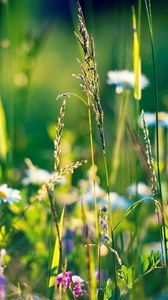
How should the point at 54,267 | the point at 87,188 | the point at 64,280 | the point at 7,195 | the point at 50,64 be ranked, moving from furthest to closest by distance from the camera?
the point at 50,64
the point at 87,188
the point at 7,195
the point at 54,267
the point at 64,280

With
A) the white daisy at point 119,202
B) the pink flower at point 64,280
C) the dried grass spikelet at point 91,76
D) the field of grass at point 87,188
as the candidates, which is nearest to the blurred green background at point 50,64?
the field of grass at point 87,188

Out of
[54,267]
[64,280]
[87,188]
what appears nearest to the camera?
[64,280]

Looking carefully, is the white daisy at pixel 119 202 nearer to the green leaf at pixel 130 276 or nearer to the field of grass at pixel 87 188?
the field of grass at pixel 87 188

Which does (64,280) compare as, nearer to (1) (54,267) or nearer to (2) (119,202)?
(1) (54,267)

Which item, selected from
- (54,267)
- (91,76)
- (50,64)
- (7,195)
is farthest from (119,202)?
(50,64)

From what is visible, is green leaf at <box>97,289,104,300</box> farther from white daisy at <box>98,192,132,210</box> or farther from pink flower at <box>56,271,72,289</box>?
white daisy at <box>98,192,132,210</box>

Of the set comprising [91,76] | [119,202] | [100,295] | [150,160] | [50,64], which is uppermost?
[50,64]

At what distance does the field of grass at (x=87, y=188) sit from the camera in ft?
3.59

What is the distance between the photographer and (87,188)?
6.07ft

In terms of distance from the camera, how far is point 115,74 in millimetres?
1958

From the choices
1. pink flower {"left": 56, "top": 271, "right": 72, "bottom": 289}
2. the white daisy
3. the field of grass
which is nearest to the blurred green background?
the field of grass

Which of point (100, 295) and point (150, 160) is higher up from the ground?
point (150, 160)

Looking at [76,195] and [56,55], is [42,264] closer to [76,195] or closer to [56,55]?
[76,195]

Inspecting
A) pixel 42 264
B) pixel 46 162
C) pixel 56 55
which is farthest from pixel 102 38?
pixel 42 264
